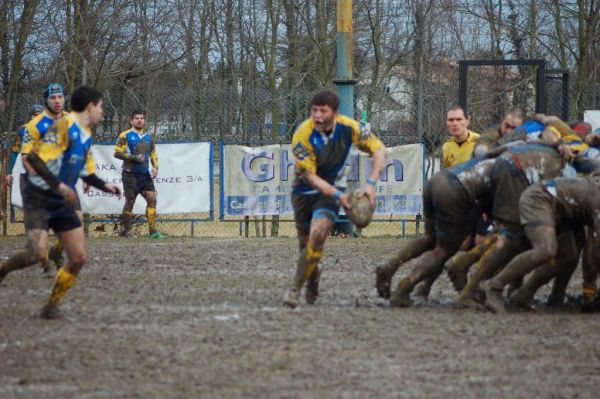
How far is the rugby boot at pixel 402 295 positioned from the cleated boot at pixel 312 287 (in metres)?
0.71

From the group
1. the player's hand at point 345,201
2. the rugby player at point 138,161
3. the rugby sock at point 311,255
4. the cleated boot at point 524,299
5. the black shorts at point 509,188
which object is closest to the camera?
the player's hand at point 345,201

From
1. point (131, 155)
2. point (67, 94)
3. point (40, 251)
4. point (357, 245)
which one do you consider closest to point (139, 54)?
point (67, 94)

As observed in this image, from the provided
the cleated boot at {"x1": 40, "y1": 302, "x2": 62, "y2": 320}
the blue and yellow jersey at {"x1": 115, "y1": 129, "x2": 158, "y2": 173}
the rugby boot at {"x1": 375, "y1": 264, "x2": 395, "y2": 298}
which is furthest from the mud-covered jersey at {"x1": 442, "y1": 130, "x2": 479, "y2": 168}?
the blue and yellow jersey at {"x1": 115, "y1": 129, "x2": 158, "y2": 173}

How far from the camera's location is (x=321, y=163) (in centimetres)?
1008

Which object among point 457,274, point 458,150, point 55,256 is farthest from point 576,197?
point 55,256

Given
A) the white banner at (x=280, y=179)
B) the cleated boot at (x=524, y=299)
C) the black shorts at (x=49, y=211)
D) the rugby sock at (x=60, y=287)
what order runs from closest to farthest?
1. the rugby sock at (x=60, y=287)
2. the black shorts at (x=49, y=211)
3. the cleated boot at (x=524, y=299)
4. the white banner at (x=280, y=179)

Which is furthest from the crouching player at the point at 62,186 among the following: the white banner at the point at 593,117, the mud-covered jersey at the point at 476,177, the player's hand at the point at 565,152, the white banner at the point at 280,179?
the white banner at the point at 593,117

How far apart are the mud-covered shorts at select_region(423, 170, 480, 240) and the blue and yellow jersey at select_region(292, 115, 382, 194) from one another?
644mm

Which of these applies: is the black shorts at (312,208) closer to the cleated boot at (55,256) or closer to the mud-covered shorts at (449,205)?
the mud-covered shorts at (449,205)

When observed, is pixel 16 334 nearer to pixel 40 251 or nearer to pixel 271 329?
pixel 40 251

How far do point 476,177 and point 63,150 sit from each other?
362 centimetres

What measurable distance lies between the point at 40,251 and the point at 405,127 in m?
11.7

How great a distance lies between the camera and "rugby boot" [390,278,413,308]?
10.1 metres

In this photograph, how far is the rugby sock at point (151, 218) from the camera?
19.2m
